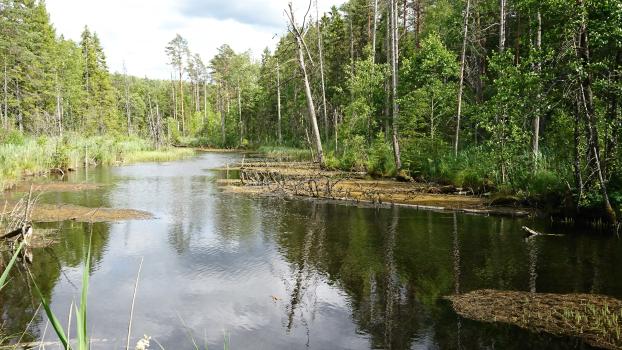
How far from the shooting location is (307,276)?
8391mm

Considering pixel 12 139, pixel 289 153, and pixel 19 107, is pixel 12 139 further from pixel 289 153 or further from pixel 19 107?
pixel 289 153

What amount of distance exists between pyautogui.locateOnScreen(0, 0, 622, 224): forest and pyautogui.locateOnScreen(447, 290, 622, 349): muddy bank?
497 centimetres

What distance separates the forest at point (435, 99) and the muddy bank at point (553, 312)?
4970mm

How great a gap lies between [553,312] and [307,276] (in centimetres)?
396

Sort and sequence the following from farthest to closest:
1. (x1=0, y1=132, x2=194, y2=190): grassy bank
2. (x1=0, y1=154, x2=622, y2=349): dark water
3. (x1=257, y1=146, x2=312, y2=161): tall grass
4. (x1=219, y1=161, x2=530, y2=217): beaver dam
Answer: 1. (x1=257, y1=146, x2=312, y2=161): tall grass
2. (x1=0, y1=132, x2=194, y2=190): grassy bank
3. (x1=219, y1=161, x2=530, y2=217): beaver dam
4. (x1=0, y1=154, x2=622, y2=349): dark water

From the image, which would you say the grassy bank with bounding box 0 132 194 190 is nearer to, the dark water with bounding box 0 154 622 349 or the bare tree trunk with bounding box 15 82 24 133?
the bare tree trunk with bounding box 15 82 24 133

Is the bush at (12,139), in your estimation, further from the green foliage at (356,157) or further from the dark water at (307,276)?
the green foliage at (356,157)

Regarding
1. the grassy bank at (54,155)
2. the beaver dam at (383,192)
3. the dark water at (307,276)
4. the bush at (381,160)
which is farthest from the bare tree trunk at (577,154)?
the grassy bank at (54,155)

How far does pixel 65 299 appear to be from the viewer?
23.7ft

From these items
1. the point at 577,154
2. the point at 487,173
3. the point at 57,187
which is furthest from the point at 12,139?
the point at 577,154

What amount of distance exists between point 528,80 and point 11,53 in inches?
1374

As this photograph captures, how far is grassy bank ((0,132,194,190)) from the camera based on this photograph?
802 inches

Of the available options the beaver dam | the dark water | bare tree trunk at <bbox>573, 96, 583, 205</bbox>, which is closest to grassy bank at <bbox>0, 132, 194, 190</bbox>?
the beaver dam

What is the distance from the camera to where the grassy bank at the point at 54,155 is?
20.4 meters
